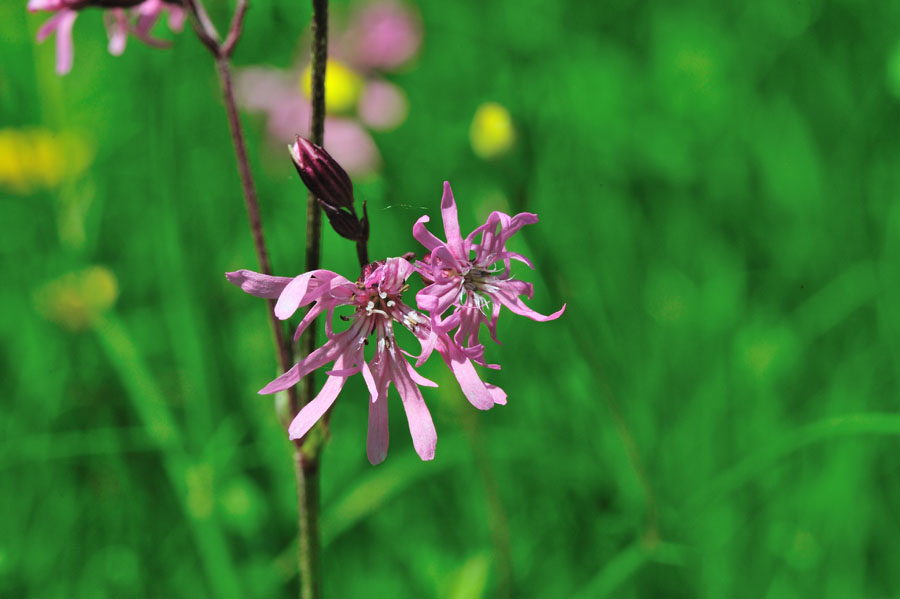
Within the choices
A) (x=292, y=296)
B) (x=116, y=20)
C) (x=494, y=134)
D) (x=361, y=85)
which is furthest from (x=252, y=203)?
(x=361, y=85)

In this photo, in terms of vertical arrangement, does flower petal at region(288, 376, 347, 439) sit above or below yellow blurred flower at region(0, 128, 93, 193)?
below

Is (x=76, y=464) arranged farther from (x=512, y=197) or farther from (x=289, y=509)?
(x=512, y=197)

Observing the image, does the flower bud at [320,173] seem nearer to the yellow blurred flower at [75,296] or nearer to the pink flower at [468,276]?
the pink flower at [468,276]

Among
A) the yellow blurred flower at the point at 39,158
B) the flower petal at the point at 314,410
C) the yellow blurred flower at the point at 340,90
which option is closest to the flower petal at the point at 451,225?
the flower petal at the point at 314,410

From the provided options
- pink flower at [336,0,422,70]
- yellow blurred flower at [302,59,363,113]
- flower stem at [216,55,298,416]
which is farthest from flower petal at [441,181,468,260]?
pink flower at [336,0,422,70]

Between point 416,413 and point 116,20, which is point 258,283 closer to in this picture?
point 416,413

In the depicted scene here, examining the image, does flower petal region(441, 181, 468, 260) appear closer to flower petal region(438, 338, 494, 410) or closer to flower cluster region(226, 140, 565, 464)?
flower cluster region(226, 140, 565, 464)
